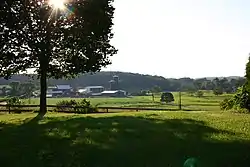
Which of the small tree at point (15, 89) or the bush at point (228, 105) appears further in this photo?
the small tree at point (15, 89)

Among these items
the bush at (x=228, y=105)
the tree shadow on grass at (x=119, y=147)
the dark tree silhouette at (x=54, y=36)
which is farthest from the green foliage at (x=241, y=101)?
the tree shadow on grass at (x=119, y=147)

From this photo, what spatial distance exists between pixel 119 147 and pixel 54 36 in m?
18.7

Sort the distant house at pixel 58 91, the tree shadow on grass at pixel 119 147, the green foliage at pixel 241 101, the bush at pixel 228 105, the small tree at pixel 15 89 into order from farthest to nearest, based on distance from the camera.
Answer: the distant house at pixel 58 91 < the small tree at pixel 15 89 < the bush at pixel 228 105 < the green foliage at pixel 241 101 < the tree shadow on grass at pixel 119 147

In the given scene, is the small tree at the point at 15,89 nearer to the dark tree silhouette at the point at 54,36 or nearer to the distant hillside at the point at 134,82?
the distant hillside at the point at 134,82

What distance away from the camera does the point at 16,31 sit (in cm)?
3053

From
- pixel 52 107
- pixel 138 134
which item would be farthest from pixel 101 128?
pixel 52 107

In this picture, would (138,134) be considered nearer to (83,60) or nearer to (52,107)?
(83,60)

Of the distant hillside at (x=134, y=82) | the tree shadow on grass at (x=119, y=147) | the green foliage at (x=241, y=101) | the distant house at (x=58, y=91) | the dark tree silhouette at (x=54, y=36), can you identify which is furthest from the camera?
the distant hillside at (x=134, y=82)

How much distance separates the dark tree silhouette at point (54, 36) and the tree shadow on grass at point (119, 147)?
12.9 m

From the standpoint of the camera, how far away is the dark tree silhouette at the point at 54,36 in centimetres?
3047

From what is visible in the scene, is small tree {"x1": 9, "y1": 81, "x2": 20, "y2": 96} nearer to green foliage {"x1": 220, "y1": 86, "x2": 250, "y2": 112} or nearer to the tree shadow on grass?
green foliage {"x1": 220, "y1": 86, "x2": 250, "y2": 112}

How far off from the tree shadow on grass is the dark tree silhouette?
12927 mm

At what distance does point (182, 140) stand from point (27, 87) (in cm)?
10351

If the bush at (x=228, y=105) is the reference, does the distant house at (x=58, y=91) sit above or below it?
above
